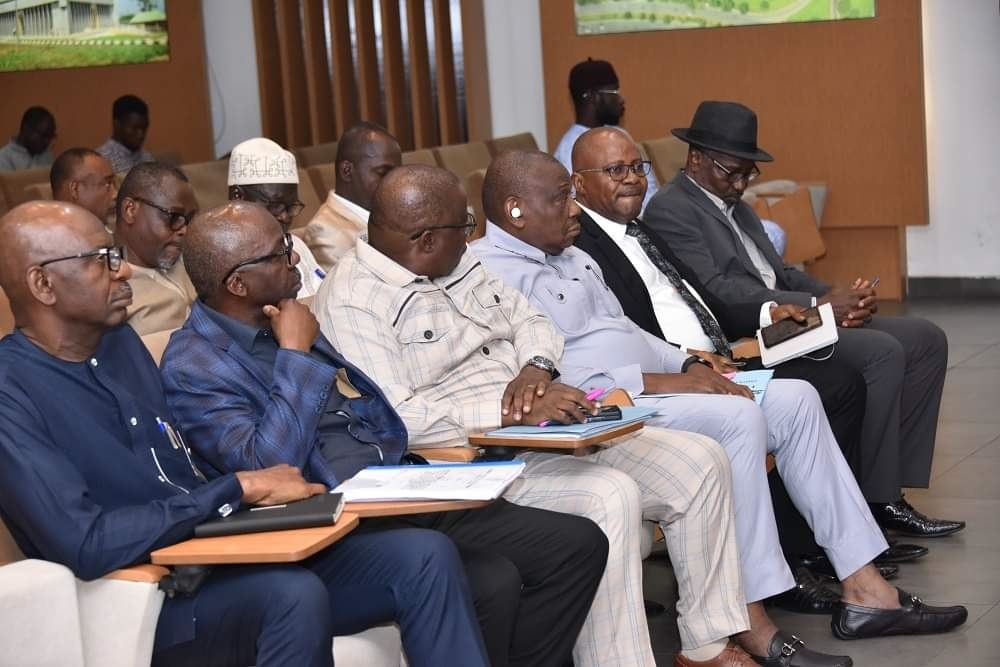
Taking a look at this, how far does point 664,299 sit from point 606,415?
4.42 feet

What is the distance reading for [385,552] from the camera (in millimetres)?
2754

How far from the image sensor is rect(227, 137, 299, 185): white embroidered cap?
15.1ft

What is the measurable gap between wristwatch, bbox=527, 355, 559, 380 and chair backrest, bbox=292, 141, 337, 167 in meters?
5.28

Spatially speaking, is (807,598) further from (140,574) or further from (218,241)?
(140,574)

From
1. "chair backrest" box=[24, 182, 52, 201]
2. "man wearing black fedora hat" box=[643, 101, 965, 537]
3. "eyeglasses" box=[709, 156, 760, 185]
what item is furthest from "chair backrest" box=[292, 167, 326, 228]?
"eyeglasses" box=[709, 156, 760, 185]

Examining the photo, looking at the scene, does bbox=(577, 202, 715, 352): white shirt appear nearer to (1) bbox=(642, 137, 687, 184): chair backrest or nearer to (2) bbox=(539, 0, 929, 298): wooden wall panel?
(1) bbox=(642, 137, 687, 184): chair backrest

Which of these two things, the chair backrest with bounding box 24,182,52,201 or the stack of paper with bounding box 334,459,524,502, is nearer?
the stack of paper with bounding box 334,459,524,502

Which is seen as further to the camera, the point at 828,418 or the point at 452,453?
the point at 828,418

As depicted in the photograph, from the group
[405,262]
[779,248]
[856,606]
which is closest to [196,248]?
[405,262]

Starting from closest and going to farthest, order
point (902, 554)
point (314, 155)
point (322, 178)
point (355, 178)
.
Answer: point (902, 554) → point (355, 178) → point (322, 178) → point (314, 155)

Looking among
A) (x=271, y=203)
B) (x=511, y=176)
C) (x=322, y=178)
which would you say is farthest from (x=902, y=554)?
(x=322, y=178)

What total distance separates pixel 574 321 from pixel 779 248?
12.1ft

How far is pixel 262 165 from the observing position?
460cm

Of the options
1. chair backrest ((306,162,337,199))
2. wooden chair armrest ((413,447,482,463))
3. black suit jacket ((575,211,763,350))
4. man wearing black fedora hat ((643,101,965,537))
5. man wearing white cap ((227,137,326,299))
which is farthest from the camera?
chair backrest ((306,162,337,199))
